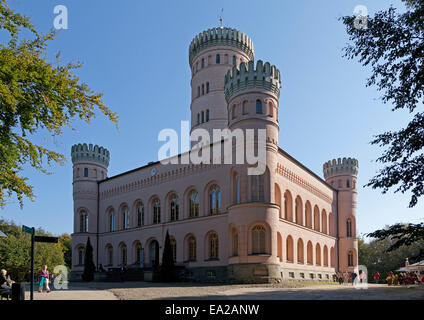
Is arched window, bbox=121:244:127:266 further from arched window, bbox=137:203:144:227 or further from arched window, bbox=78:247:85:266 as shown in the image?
arched window, bbox=78:247:85:266

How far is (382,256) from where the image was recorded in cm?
7000

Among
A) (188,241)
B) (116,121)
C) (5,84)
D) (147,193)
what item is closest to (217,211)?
(188,241)

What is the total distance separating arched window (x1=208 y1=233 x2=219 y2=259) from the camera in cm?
3425

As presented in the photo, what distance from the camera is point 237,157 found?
103 ft

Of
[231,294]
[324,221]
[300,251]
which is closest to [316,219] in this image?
[324,221]

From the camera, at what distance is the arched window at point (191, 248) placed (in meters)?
36.2

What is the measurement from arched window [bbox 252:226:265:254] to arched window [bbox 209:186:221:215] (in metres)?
4.77

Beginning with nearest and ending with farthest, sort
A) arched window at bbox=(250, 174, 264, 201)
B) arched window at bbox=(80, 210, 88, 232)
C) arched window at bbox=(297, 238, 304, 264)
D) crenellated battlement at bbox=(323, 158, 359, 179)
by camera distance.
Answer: arched window at bbox=(250, 174, 264, 201) → arched window at bbox=(297, 238, 304, 264) → arched window at bbox=(80, 210, 88, 232) → crenellated battlement at bbox=(323, 158, 359, 179)

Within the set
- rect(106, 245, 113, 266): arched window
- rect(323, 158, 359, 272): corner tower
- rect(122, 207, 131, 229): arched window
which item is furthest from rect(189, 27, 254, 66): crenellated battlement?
rect(106, 245, 113, 266): arched window

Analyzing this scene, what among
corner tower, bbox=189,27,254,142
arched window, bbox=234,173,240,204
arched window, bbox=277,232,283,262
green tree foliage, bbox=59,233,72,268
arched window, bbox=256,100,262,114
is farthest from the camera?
green tree foliage, bbox=59,233,72,268

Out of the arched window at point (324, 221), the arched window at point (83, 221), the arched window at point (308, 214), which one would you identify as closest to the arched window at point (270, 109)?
the arched window at point (308, 214)

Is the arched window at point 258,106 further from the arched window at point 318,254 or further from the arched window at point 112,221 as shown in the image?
the arched window at point 112,221
